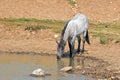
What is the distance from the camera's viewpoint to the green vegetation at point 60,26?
2494 centimetres

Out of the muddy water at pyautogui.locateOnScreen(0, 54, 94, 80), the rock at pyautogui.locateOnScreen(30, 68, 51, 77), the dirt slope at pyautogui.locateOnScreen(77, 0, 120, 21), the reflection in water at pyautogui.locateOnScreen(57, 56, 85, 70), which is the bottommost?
the reflection in water at pyautogui.locateOnScreen(57, 56, 85, 70)

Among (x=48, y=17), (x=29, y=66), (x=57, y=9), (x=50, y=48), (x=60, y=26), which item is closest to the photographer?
(x=29, y=66)

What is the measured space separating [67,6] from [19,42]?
32.2 ft

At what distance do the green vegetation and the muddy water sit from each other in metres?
4.43

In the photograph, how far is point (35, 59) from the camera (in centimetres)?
2077

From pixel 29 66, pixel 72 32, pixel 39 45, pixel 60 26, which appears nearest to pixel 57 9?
pixel 60 26

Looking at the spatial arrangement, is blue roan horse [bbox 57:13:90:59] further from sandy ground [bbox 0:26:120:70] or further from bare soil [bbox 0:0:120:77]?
sandy ground [bbox 0:26:120:70]

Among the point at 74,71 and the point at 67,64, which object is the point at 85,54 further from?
the point at 74,71

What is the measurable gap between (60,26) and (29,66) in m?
9.27

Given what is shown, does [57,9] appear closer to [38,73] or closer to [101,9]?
[101,9]

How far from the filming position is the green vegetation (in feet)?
81.8

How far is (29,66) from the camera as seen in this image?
62.3 feet

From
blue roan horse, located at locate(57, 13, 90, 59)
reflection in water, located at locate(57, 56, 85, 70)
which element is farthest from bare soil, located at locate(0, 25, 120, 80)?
blue roan horse, located at locate(57, 13, 90, 59)

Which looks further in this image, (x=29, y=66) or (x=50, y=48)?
(x=50, y=48)
